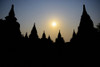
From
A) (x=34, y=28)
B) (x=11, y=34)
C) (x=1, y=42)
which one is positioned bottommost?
(x=1, y=42)

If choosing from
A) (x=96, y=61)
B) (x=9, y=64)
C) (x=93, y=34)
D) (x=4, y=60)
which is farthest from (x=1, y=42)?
(x=93, y=34)

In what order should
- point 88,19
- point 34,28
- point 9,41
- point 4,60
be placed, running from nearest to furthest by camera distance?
1. point 4,60
2. point 9,41
3. point 88,19
4. point 34,28

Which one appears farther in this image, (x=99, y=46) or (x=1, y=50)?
(x=99, y=46)

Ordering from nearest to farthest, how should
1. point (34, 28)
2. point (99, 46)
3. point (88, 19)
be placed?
point (99, 46) < point (88, 19) < point (34, 28)

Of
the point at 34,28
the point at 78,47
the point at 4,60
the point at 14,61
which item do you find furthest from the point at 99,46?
the point at 34,28

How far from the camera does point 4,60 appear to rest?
1216cm

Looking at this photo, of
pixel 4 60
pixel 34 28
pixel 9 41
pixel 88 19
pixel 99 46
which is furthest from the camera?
pixel 34 28

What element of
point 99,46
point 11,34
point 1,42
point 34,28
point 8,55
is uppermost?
point 34,28

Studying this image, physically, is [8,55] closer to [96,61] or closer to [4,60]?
[4,60]

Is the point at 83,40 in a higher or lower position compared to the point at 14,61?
higher

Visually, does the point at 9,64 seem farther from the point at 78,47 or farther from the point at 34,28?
the point at 34,28

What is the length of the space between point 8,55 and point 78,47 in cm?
1354

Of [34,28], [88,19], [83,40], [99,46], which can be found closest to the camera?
[99,46]

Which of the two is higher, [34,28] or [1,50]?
[34,28]
